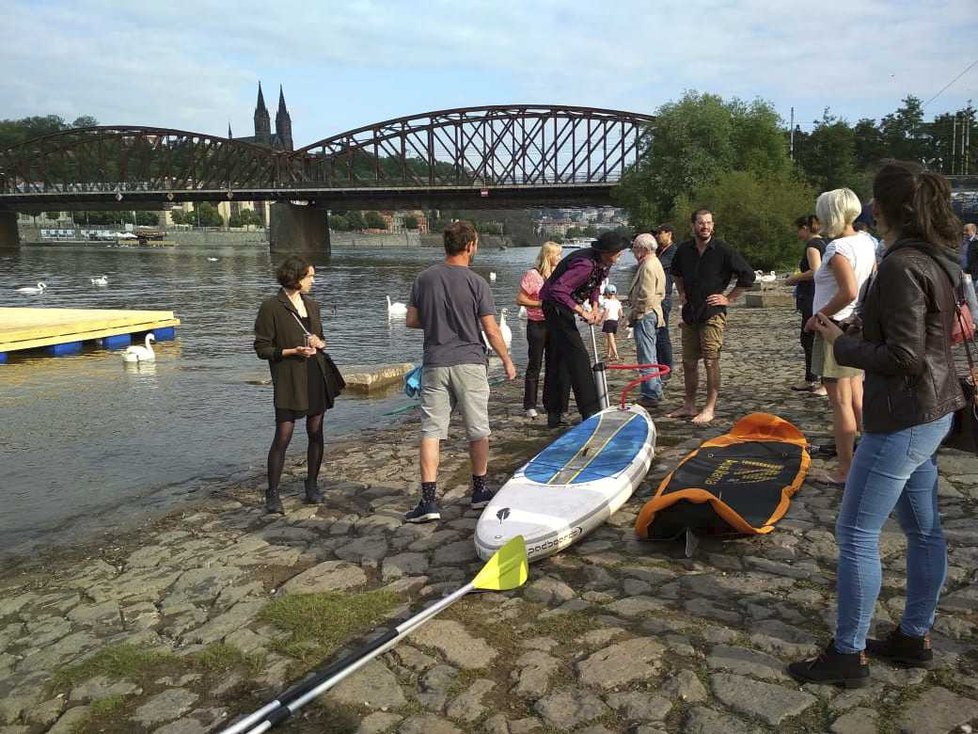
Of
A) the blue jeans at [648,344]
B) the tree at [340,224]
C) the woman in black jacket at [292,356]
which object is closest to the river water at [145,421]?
the woman in black jacket at [292,356]

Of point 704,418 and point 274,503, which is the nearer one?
point 274,503

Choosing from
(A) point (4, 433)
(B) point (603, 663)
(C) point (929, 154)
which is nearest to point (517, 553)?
(B) point (603, 663)

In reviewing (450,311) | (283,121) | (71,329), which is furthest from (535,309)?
(283,121)

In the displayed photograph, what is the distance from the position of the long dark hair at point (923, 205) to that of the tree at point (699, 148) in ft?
162

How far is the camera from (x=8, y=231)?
99.6m

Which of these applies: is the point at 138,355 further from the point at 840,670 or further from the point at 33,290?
the point at 33,290

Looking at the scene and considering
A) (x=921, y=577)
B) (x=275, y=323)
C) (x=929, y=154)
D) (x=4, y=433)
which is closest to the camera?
(x=921, y=577)

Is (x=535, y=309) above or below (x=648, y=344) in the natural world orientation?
above

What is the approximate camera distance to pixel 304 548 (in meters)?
5.73

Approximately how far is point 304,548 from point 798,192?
43.2 m

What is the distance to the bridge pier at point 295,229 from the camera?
296 ft

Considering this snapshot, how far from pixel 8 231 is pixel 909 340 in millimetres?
115598

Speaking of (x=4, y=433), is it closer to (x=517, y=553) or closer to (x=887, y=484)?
(x=517, y=553)

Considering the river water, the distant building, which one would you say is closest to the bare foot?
the river water
